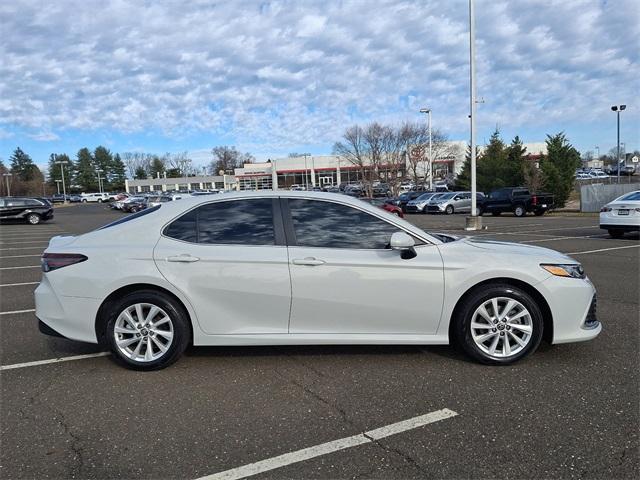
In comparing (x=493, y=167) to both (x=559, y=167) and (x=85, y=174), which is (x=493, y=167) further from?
(x=85, y=174)

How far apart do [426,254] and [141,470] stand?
8.90 feet

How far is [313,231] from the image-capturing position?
14.6ft

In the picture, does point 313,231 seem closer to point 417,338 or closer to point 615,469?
point 417,338

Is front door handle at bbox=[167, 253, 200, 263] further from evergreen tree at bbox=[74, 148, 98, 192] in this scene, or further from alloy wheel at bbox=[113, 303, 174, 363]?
evergreen tree at bbox=[74, 148, 98, 192]

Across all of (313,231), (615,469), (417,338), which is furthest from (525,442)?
(313,231)

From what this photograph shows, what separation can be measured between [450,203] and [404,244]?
30.4 m

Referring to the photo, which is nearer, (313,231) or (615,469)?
(615,469)

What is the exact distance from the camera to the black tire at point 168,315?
14.2ft

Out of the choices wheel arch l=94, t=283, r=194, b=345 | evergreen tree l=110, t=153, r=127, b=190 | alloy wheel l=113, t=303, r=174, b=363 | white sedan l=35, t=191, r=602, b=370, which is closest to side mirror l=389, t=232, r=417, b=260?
white sedan l=35, t=191, r=602, b=370

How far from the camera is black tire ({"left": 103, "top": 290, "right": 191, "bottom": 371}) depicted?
4.34 metres

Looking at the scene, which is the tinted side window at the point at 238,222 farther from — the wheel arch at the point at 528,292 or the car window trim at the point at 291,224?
the wheel arch at the point at 528,292

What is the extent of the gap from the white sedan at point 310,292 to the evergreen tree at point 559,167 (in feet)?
104

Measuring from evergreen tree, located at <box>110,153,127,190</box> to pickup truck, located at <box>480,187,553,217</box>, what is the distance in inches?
4980

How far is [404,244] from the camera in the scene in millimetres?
4199
